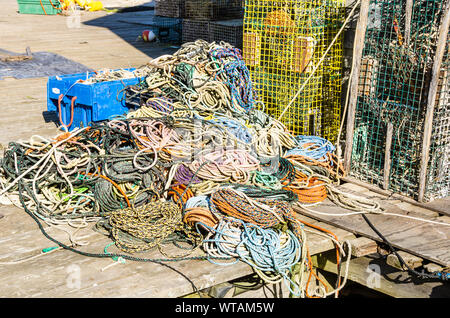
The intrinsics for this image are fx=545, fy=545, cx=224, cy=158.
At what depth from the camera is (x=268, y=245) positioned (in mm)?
3941

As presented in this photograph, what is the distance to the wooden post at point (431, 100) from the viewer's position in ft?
14.6

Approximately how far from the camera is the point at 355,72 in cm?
519

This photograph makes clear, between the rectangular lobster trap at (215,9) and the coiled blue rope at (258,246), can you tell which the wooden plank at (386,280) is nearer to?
the coiled blue rope at (258,246)

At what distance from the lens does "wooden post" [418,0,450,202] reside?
4.44m

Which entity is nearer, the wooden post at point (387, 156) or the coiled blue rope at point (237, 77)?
the wooden post at point (387, 156)

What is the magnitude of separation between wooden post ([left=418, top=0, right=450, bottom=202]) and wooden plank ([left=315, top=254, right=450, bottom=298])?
0.77 meters

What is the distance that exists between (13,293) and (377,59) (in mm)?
3750

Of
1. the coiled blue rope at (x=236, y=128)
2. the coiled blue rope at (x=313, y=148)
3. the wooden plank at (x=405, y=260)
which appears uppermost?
the coiled blue rope at (x=236, y=128)

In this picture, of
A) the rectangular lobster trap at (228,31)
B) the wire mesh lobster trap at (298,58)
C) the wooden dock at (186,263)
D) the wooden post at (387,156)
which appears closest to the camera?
the wooden dock at (186,263)

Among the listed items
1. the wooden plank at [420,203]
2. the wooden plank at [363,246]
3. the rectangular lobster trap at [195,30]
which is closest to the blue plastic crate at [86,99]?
the wooden plank at [420,203]

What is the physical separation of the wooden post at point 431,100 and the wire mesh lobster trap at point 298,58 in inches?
53.1

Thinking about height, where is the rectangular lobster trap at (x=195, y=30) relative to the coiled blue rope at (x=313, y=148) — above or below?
above

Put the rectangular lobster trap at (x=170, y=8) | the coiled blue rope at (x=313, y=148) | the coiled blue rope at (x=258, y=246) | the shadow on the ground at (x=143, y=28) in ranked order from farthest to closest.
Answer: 1. the shadow on the ground at (x=143, y=28)
2. the rectangular lobster trap at (x=170, y=8)
3. the coiled blue rope at (x=313, y=148)
4. the coiled blue rope at (x=258, y=246)

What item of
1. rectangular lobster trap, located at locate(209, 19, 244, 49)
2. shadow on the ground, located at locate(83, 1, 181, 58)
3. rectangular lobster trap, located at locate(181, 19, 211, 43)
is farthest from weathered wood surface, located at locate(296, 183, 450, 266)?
shadow on the ground, located at locate(83, 1, 181, 58)
